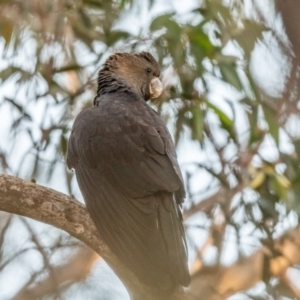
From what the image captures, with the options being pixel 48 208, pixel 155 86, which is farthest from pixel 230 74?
pixel 48 208

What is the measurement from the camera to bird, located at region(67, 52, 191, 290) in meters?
2.55

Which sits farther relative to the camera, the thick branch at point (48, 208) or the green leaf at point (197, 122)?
the green leaf at point (197, 122)

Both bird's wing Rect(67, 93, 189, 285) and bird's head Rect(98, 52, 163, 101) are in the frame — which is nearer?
bird's wing Rect(67, 93, 189, 285)

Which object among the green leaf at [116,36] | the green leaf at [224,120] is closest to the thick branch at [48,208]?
the green leaf at [224,120]

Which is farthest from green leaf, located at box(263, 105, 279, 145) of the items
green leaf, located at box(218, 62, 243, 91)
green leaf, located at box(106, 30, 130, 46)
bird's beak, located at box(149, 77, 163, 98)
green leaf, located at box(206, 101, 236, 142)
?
green leaf, located at box(106, 30, 130, 46)

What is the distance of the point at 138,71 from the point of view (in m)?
3.84

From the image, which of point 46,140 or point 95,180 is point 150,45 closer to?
point 46,140

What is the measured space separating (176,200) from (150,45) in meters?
1.49

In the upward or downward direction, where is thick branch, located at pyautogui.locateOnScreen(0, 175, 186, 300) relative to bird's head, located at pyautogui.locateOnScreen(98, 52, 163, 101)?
downward

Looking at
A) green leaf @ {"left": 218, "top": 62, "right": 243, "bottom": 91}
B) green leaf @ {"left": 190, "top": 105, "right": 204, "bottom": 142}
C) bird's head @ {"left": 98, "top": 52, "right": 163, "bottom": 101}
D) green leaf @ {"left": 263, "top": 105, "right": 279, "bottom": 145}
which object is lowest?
green leaf @ {"left": 190, "top": 105, "right": 204, "bottom": 142}

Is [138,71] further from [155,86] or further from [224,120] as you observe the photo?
[224,120]

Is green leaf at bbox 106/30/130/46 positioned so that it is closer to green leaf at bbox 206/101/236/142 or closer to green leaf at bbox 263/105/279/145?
green leaf at bbox 206/101/236/142

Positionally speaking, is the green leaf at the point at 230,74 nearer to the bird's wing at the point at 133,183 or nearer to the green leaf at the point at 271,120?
the green leaf at the point at 271,120

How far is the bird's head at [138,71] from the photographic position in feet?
12.5
